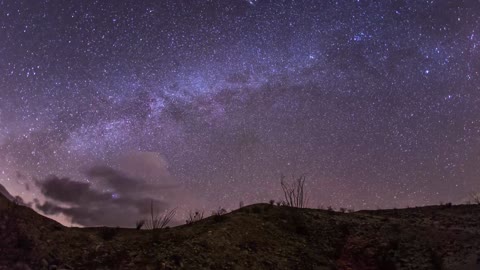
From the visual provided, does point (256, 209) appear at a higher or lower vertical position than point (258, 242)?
higher

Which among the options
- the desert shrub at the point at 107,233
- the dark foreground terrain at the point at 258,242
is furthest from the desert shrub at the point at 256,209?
the desert shrub at the point at 107,233

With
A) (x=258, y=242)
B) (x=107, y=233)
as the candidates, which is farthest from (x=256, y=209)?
(x=107, y=233)

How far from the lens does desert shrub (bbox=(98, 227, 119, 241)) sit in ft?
58.6

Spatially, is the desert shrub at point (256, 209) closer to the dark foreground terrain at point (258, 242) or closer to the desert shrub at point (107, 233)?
the dark foreground terrain at point (258, 242)

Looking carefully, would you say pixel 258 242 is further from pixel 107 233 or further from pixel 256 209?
pixel 107 233

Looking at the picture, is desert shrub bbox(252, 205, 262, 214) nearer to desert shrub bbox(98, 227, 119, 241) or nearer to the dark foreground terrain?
the dark foreground terrain

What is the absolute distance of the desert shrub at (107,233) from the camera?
17.9 m

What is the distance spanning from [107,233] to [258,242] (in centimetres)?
705

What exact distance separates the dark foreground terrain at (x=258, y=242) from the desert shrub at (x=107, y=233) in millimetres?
69

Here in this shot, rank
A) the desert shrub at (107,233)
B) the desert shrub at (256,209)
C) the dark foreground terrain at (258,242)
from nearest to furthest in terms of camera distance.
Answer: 1. the dark foreground terrain at (258,242)
2. the desert shrub at (107,233)
3. the desert shrub at (256,209)

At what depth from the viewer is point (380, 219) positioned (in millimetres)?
23781

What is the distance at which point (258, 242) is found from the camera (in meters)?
19.1

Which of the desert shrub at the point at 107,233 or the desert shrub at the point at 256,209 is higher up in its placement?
the desert shrub at the point at 256,209

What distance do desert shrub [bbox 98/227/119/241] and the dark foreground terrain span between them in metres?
0.07
